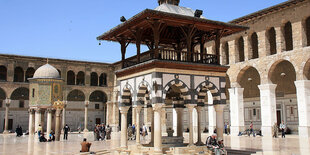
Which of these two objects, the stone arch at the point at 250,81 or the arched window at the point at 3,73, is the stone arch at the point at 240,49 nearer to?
the stone arch at the point at 250,81

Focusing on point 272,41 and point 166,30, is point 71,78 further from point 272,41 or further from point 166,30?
point 166,30

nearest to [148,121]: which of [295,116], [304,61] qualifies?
[295,116]

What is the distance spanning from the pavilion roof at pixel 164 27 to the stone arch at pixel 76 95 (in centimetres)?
2482

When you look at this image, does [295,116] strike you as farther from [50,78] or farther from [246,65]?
[50,78]

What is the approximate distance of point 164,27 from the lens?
34.3 feet

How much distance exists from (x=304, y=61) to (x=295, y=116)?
559 cm

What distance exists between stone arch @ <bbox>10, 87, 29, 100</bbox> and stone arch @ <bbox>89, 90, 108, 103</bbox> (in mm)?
7242

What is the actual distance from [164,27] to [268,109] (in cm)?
1146

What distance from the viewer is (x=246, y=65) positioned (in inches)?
814

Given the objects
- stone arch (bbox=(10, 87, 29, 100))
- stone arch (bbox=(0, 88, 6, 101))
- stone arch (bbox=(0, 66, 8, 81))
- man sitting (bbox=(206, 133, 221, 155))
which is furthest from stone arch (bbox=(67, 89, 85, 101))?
man sitting (bbox=(206, 133, 221, 155))

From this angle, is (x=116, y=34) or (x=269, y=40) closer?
(x=116, y=34)

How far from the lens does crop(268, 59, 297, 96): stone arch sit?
66.2 ft

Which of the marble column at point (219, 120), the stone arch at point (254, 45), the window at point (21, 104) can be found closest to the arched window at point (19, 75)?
the window at point (21, 104)

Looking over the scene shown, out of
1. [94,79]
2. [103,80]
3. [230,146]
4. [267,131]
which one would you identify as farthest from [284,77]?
[94,79]
